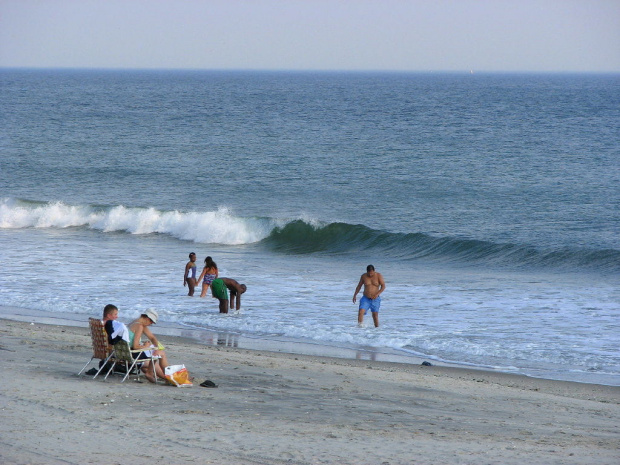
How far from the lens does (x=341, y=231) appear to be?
26703mm

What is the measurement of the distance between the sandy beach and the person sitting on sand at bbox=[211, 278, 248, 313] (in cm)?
382

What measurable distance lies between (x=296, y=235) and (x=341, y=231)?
1.52 metres

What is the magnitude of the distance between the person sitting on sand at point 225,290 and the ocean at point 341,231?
1.08 ft

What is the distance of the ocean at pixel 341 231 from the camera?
46.7 feet

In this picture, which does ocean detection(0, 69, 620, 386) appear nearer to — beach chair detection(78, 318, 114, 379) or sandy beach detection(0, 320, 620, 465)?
sandy beach detection(0, 320, 620, 465)

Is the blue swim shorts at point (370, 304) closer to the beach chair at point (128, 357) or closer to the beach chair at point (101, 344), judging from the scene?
the beach chair at point (128, 357)

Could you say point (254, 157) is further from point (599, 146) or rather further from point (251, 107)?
point (251, 107)

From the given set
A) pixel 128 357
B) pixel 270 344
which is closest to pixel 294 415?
pixel 128 357

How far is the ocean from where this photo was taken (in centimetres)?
1423

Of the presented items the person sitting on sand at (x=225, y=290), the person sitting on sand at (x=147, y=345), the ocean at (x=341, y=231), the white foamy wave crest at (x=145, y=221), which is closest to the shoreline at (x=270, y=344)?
the ocean at (x=341, y=231)

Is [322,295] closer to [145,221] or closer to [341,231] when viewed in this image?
[341,231]

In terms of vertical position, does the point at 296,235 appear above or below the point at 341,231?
below

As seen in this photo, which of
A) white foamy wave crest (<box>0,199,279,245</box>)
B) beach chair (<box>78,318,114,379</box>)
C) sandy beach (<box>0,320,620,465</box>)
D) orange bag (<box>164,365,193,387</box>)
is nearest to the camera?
sandy beach (<box>0,320,620,465</box>)

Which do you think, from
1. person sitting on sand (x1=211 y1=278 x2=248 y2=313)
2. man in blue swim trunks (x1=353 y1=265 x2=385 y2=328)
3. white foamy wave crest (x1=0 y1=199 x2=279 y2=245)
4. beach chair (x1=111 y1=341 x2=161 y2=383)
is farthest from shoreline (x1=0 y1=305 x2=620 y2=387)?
white foamy wave crest (x1=0 y1=199 x2=279 y2=245)
